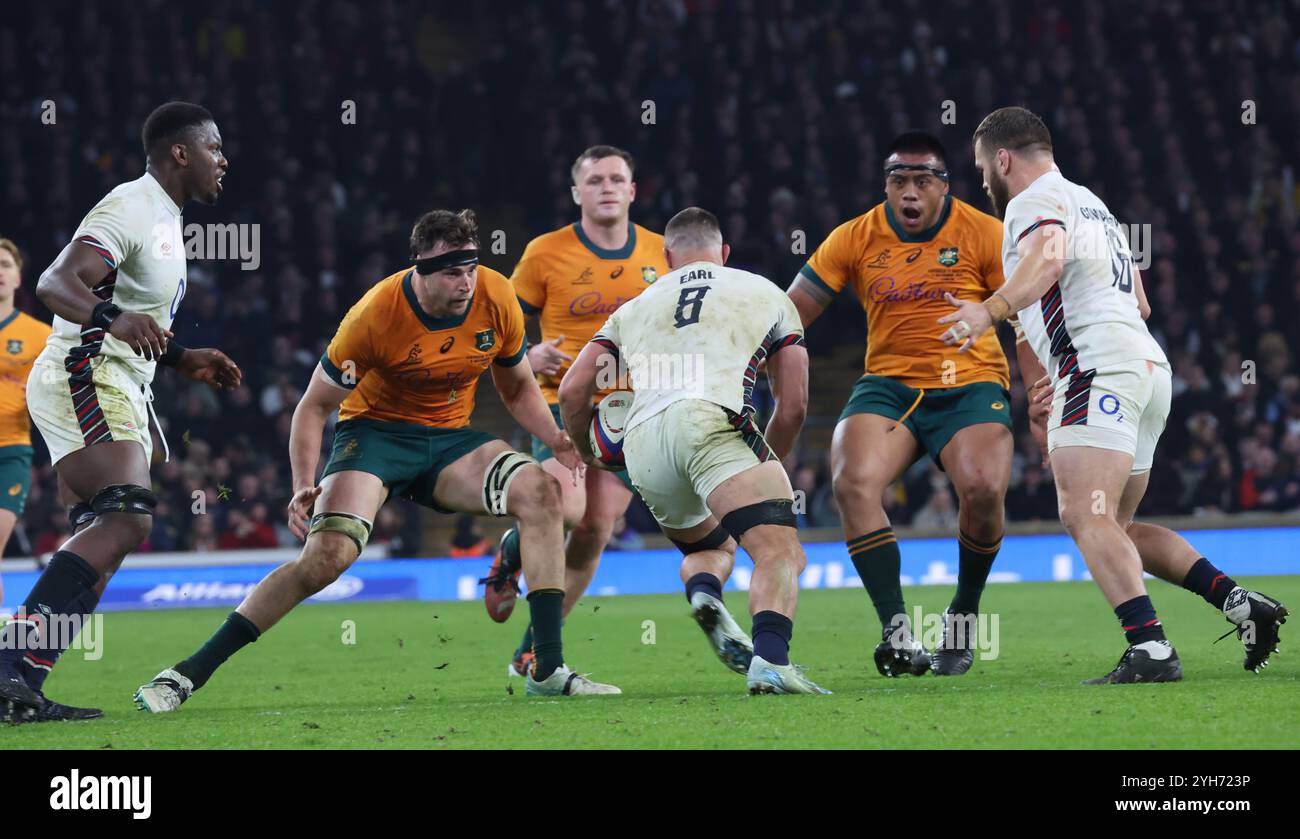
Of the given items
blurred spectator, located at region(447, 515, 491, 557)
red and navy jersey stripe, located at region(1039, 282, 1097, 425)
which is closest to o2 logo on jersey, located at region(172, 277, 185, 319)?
red and navy jersey stripe, located at region(1039, 282, 1097, 425)

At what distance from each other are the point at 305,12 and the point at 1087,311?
16.4 meters

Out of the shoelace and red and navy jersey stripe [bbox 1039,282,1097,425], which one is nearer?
red and navy jersey stripe [bbox 1039,282,1097,425]

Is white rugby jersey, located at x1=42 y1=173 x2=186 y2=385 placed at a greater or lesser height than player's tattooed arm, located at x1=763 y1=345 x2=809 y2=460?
greater

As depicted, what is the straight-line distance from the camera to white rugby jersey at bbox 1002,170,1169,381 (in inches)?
236

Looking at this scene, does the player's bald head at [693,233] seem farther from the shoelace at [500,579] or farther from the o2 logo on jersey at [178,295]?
the shoelace at [500,579]

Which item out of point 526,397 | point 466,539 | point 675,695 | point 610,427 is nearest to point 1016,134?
point 610,427

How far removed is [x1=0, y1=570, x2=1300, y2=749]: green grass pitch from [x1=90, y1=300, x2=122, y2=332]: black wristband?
4.48ft

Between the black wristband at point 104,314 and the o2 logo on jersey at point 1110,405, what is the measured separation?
11.8ft

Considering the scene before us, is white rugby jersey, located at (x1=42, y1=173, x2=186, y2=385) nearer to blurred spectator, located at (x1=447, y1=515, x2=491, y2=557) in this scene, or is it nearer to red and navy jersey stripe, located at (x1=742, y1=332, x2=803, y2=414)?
red and navy jersey stripe, located at (x1=742, y1=332, x2=803, y2=414)

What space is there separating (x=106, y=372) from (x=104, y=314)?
57 cm

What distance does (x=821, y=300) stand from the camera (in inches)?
290

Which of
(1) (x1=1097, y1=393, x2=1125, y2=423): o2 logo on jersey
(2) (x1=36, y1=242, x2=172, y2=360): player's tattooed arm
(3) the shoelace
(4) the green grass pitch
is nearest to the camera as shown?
(4) the green grass pitch
